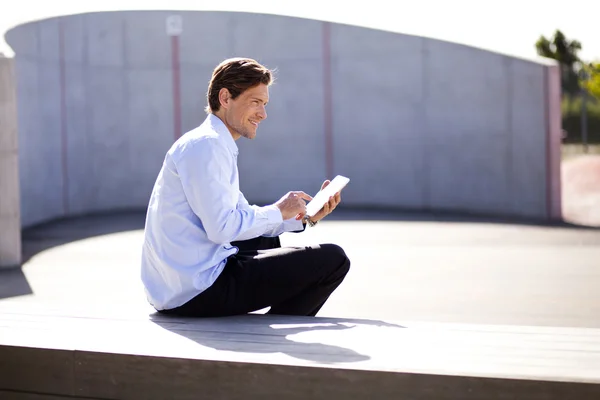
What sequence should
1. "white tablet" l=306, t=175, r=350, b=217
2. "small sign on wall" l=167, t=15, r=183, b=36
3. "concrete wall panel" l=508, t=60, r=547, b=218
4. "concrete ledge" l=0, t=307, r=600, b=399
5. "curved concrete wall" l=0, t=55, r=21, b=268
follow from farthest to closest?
"small sign on wall" l=167, t=15, r=183, b=36 < "concrete wall panel" l=508, t=60, r=547, b=218 < "curved concrete wall" l=0, t=55, r=21, b=268 < "white tablet" l=306, t=175, r=350, b=217 < "concrete ledge" l=0, t=307, r=600, b=399

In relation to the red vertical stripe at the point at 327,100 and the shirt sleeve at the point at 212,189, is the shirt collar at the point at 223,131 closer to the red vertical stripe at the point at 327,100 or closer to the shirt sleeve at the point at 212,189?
the shirt sleeve at the point at 212,189

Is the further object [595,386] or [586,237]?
[586,237]

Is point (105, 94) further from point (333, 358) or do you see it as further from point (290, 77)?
point (333, 358)

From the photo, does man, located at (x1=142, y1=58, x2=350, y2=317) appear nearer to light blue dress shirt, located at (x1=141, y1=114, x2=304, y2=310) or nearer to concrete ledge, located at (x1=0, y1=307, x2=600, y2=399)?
light blue dress shirt, located at (x1=141, y1=114, x2=304, y2=310)

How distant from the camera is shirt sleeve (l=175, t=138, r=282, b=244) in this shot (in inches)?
150

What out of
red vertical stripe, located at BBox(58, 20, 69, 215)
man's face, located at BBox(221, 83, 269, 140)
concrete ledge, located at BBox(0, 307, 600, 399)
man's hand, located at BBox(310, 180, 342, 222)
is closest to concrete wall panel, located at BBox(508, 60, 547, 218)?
red vertical stripe, located at BBox(58, 20, 69, 215)

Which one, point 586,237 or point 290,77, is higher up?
point 290,77

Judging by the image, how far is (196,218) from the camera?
397 cm

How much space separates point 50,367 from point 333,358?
1033 mm

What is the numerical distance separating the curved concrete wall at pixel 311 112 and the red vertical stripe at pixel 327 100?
0.02 meters

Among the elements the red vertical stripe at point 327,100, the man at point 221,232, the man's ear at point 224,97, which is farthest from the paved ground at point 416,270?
the red vertical stripe at point 327,100

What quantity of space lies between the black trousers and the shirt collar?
485 mm

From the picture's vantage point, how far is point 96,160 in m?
15.8

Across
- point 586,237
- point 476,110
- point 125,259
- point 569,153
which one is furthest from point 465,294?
point 569,153
